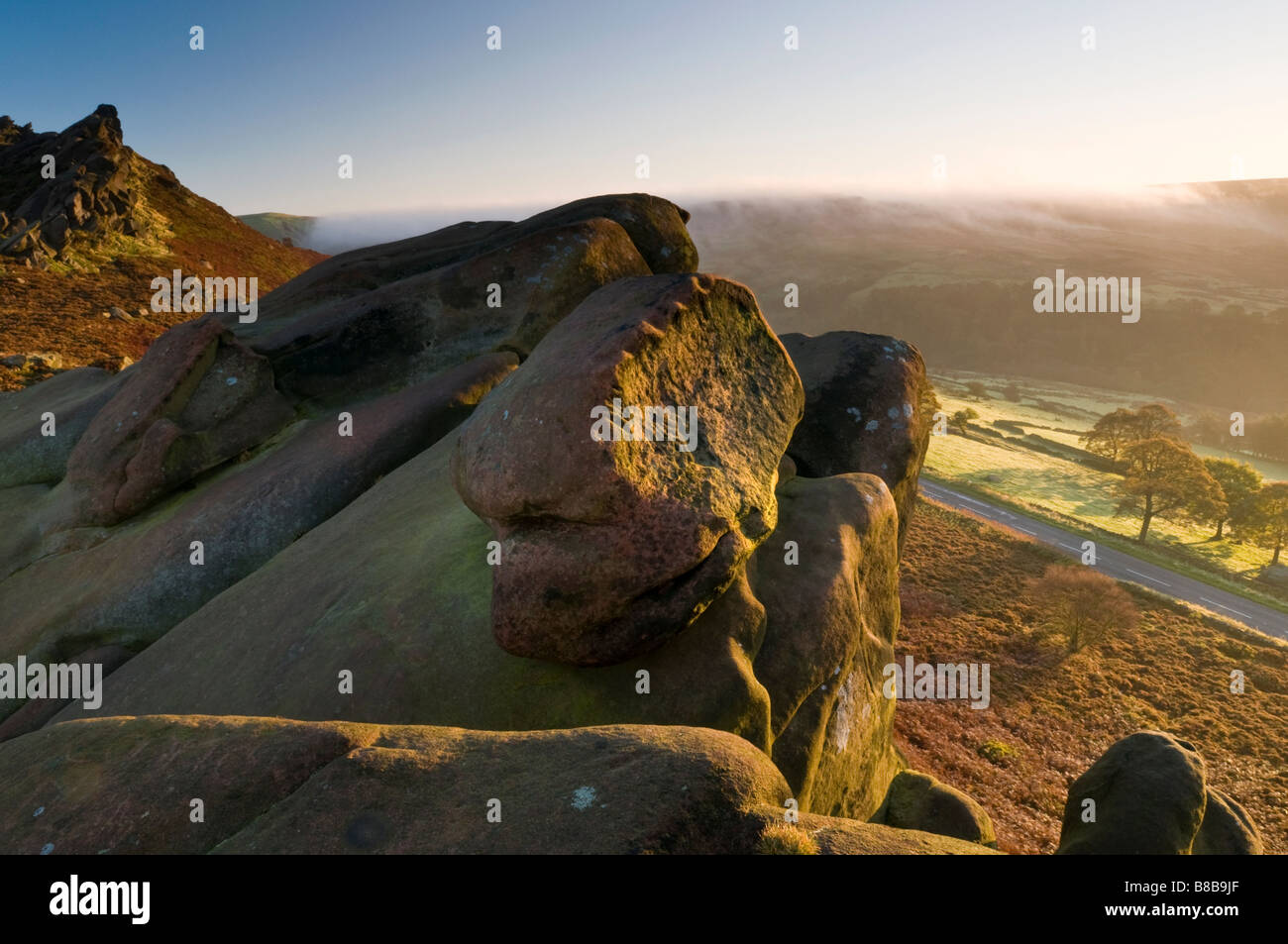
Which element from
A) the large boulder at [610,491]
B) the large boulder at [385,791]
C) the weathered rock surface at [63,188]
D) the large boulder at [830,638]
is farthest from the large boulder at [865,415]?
the weathered rock surface at [63,188]

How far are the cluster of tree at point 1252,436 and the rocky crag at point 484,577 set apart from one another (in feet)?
475

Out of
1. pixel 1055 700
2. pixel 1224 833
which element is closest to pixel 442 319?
pixel 1224 833

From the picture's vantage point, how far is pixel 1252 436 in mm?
126375

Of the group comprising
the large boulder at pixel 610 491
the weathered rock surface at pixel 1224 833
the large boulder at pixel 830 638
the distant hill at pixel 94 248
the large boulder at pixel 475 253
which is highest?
the distant hill at pixel 94 248

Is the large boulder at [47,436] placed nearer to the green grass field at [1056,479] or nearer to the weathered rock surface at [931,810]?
the weathered rock surface at [931,810]

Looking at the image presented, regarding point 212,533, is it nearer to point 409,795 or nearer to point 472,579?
point 472,579

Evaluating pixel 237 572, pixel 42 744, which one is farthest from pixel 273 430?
pixel 42 744

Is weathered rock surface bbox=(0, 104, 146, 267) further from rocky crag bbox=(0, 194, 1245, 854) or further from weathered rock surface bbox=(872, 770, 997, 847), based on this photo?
weathered rock surface bbox=(872, 770, 997, 847)

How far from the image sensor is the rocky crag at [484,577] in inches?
227

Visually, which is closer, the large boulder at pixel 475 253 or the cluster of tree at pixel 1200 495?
the large boulder at pixel 475 253

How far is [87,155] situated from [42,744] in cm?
8731

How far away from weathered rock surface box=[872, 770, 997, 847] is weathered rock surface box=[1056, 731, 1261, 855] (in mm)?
2758

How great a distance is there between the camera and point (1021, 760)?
2469 centimetres
